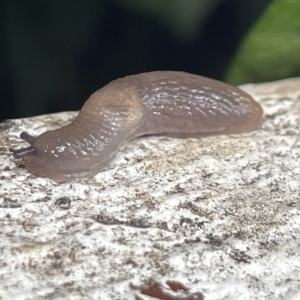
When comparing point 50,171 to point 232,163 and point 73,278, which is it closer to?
point 73,278

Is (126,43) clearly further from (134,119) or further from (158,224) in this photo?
(158,224)

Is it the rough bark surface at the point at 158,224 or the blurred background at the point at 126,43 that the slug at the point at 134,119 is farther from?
the blurred background at the point at 126,43

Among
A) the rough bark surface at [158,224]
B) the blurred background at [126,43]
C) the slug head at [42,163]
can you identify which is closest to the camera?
the rough bark surface at [158,224]

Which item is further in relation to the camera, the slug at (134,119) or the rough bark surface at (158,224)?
the slug at (134,119)

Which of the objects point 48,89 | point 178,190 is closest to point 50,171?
point 178,190

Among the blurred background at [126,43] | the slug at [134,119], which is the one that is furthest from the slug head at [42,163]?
the blurred background at [126,43]

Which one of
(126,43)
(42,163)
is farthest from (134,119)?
(126,43)

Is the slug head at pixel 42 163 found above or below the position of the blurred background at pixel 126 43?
below

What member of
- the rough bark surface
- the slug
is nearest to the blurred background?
the slug
